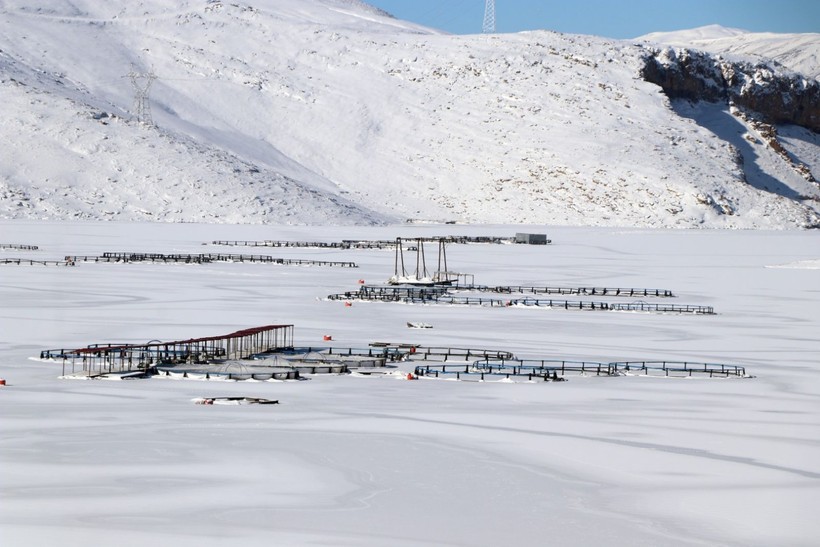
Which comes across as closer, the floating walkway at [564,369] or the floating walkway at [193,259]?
the floating walkway at [564,369]

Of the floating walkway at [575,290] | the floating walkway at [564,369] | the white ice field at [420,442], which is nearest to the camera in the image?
the white ice field at [420,442]

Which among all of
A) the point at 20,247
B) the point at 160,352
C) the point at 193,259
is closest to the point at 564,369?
the point at 160,352

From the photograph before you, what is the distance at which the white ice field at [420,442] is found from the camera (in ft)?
68.6

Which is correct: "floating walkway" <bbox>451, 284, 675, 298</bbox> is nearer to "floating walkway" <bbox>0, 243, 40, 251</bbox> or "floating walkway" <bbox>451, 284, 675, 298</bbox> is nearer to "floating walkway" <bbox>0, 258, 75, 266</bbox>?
"floating walkway" <bbox>0, 258, 75, 266</bbox>

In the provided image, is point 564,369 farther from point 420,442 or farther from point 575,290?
point 575,290

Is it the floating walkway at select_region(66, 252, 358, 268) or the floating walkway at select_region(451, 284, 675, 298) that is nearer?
the floating walkway at select_region(451, 284, 675, 298)

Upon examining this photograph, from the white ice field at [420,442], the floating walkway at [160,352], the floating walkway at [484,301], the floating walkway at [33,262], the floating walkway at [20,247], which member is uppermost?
the floating walkway at [20,247]

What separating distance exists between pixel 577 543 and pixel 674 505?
10.4 ft

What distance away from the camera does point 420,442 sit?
27.2m

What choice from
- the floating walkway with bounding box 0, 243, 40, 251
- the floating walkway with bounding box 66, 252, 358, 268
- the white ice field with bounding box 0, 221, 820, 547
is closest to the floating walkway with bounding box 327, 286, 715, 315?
the white ice field with bounding box 0, 221, 820, 547

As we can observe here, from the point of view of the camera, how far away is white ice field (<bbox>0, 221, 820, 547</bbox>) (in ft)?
68.6

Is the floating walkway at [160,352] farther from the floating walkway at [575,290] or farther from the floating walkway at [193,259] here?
the floating walkway at [193,259]

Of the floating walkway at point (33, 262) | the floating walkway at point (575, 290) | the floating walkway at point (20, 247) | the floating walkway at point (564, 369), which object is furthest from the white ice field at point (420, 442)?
the floating walkway at point (20, 247)

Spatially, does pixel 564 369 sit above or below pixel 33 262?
below
